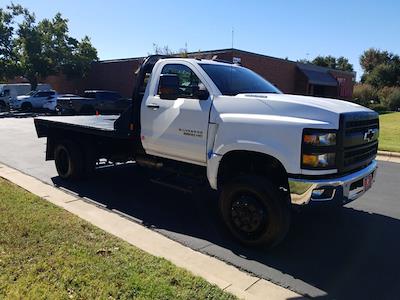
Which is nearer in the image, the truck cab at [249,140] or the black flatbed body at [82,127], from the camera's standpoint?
the truck cab at [249,140]

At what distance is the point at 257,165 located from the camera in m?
5.05

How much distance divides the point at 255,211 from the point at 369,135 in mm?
1723

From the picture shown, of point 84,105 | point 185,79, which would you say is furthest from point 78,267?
point 84,105

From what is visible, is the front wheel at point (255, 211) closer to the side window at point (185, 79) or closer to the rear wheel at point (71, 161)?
the side window at point (185, 79)

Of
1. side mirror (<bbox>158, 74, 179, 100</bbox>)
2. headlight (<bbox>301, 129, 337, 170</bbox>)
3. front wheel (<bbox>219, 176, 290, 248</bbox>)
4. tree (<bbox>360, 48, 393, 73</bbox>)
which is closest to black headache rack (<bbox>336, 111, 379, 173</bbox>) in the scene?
headlight (<bbox>301, 129, 337, 170</bbox>)

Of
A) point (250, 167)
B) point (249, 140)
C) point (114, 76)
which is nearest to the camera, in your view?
point (249, 140)

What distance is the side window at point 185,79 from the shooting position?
567 cm

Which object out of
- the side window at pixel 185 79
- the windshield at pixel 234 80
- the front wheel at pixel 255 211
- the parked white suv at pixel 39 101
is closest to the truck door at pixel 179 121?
the side window at pixel 185 79

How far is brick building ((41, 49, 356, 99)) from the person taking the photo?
2980 centimetres

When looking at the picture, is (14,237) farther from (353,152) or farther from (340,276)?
(353,152)

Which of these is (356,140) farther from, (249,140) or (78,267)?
(78,267)

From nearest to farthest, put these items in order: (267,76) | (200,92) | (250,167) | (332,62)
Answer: (250,167), (200,92), (267,76), (332,62)

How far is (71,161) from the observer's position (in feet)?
25.7

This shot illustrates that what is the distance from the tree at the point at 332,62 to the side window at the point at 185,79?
70.9 meters
